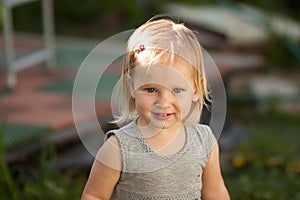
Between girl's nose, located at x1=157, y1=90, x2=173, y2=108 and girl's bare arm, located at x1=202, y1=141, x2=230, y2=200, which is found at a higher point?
girl's nose, located at x1=157, y1=90, x2=173, y2=108

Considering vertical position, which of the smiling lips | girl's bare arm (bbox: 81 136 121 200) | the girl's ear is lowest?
girl's bare arm (bbox: 81 136 121 200)

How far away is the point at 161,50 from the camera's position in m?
2.00

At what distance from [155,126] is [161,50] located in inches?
8.6

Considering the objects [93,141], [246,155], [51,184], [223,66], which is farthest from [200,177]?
[223,66]

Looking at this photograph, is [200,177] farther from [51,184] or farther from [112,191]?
[51,184]

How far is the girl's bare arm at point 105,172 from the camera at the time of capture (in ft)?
6.64

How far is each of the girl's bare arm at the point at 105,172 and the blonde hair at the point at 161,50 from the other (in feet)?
0.41

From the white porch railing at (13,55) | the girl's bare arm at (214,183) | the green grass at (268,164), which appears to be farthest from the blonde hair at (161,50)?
the white porch railing at (13,55)

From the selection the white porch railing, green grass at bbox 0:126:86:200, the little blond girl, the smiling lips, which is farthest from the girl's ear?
the white porch railing

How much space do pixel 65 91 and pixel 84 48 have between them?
1.49 metres

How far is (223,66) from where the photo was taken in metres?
5.62

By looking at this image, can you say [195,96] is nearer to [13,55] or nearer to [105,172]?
[105,172]

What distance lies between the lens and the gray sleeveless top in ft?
6.70

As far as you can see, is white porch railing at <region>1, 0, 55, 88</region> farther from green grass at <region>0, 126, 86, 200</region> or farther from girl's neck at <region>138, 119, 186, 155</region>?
girl's neck at <region>138, 119, 186, 155</region>
